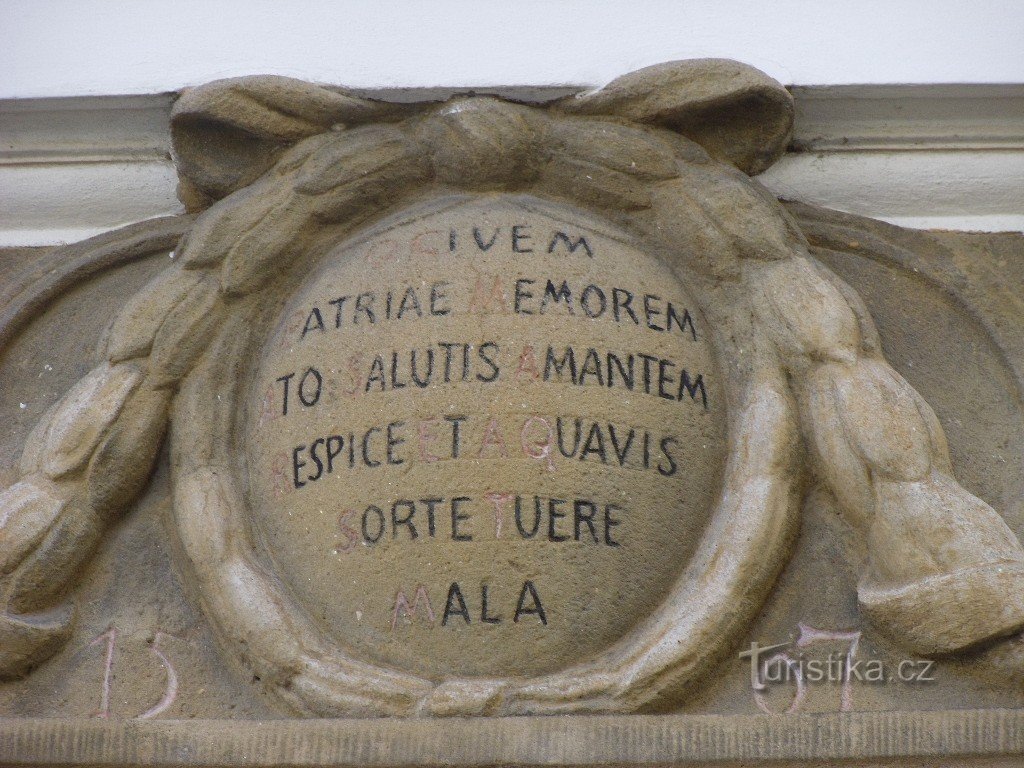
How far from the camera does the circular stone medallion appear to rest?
3.16 meters

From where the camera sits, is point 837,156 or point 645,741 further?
point 837,156

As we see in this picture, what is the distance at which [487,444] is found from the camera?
325cm

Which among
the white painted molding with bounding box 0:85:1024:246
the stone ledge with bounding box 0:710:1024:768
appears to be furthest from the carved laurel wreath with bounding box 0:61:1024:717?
the white painted molding with bounding box 0:85:1024:246

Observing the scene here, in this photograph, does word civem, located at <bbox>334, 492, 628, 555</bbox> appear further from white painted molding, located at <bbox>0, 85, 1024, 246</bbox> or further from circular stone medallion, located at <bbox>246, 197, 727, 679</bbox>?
white painted molding, located at <bbox>0, 85, 1024, 246</bbox>

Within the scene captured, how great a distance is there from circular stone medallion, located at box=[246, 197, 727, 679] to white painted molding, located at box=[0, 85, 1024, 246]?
53 centimetres

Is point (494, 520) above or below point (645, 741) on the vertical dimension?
above

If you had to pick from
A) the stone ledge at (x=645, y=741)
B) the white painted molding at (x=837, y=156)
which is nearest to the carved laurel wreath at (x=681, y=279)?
the stone ledge at (x=645, y=741)

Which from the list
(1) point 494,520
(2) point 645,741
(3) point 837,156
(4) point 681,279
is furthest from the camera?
(3) point 837,156

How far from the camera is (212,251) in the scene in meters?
3.61

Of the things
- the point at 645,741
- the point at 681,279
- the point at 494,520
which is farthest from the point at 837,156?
the point at 645,741

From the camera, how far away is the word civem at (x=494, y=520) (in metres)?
3.18

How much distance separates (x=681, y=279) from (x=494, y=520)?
0.72m

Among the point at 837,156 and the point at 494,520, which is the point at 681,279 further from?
the point at 494,520

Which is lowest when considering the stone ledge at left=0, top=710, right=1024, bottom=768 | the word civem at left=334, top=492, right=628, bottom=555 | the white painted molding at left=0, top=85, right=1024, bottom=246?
the stone ledge at left=0, top=710, right=1024, bottom=768
